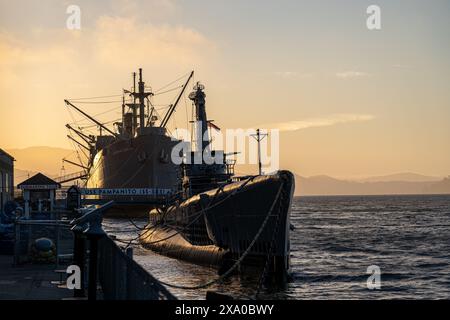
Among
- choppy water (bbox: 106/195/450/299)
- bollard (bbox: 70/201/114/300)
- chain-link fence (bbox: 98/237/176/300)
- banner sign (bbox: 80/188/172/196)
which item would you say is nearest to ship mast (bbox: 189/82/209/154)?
choppy water (bbox: 106/195/450/299)

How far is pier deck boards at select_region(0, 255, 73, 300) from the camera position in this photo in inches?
658

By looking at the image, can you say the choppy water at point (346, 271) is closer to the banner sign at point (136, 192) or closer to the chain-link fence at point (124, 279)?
the chain-link fence at point (124, 279)

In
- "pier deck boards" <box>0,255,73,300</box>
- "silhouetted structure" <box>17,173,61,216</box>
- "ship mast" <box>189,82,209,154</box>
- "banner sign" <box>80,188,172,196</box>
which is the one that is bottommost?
"pier deck boards" <box>0,255,73,300</box>

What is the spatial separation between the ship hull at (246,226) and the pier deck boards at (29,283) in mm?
8139

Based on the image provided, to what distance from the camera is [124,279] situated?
1316 cm

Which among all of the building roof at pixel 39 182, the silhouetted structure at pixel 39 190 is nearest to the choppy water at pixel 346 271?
the silhouetted structure at pixel 39 190

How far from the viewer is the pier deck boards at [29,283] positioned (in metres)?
16.7

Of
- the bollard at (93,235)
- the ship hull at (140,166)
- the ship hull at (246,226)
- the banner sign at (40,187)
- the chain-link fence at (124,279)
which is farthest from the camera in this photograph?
the ship hull at (140,166)

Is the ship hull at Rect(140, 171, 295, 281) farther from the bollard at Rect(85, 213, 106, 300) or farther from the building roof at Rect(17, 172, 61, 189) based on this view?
the bollard at Rect(85, 213, 106, 300)

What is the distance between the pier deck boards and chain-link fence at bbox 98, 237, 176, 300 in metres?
1.37

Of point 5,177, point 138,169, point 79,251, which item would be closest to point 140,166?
point 138,169

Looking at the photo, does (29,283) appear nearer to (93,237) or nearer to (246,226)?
(93,237)
